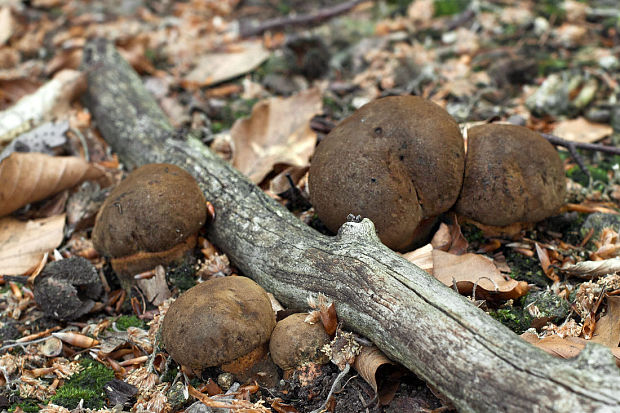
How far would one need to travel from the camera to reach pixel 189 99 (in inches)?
239

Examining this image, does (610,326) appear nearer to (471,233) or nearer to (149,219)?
(471,233)

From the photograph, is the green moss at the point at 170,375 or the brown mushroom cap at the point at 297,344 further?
the green moss at the point at 170,375

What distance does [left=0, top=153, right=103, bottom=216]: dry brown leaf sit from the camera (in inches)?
169

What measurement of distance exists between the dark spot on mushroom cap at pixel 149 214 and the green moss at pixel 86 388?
2.66ft

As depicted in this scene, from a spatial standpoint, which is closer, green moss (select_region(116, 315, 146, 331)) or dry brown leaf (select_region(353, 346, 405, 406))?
dry brown leaf (select_region(353, 346, 405, 406))

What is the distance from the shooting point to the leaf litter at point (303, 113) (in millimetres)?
3303

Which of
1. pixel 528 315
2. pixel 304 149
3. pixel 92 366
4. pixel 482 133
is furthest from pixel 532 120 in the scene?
pixel 92 366

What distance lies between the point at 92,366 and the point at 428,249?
229 cm

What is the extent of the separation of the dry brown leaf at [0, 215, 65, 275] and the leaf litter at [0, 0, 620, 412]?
0.05 ft

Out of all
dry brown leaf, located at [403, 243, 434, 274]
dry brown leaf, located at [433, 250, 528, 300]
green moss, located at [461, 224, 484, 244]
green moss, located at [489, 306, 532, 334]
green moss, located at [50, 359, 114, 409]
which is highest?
dry brown leaf, located at [403, 243, 434, 274]

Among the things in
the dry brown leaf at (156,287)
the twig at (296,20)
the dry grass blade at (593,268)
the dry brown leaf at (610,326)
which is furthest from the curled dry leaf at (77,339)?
the twig at (296,20)

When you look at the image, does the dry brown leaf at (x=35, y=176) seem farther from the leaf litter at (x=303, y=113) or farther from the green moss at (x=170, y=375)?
the green moss at (x=170, y=375)

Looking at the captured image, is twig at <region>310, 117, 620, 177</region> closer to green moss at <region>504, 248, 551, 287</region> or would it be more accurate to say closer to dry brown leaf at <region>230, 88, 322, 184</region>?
green moss at <region>504, 248, 551, 287</region>

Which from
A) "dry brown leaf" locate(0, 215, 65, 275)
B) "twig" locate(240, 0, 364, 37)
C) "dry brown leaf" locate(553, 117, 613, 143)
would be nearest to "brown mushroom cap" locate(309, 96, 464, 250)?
"dry brown leaf" locate(553, 117, 613, 143)
